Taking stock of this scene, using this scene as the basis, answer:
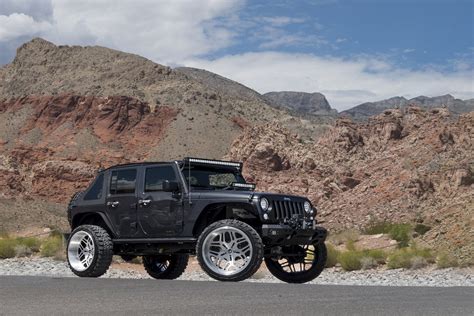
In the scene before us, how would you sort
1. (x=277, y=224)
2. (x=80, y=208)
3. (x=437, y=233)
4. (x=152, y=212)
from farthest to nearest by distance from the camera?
1. (x=437, y=233)
2. (x=80, y=208)
3. (x=152, y=212)
4. (x=277, y=224)

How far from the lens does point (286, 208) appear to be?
1230cm

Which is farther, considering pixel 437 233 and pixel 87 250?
pixel 437 233

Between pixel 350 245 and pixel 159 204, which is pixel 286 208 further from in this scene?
pixel 350 245

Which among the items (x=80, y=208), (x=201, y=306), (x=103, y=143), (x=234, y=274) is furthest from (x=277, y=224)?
(x=103, y=143)

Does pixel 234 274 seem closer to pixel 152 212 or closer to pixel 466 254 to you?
pixel 152 212

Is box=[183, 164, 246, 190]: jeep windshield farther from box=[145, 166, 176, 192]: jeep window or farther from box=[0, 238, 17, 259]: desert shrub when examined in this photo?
box=[0, 238, 17, 259]: desert shrub

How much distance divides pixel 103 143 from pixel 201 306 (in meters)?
84.0

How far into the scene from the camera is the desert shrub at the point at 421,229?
3534cm

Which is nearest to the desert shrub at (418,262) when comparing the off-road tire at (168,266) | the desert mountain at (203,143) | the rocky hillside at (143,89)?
the desert mountain at (203,143)

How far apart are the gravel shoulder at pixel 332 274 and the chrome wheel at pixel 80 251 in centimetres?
564

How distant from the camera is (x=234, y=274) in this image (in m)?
11.6

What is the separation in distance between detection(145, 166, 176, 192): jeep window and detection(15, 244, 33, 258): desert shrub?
17.3 meters

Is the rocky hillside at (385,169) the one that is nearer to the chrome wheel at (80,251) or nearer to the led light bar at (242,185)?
the led light bar at (242,185)

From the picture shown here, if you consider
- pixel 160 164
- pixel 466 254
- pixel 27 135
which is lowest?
pixel 466 254
